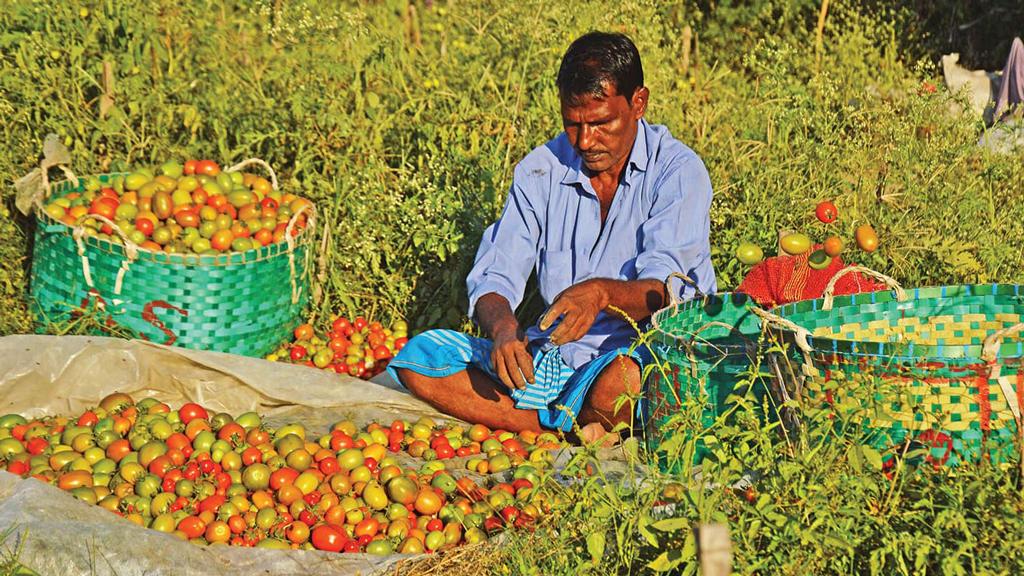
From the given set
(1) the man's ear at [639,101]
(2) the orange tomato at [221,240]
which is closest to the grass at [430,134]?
(2) the orange tomato at [221,240]

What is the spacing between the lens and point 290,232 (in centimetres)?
485

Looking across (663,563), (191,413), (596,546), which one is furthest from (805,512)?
(191,413)

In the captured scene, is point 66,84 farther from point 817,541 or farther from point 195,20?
point 817,541

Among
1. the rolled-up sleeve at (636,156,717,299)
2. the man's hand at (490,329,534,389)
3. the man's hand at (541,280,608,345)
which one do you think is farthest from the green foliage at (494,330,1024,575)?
the rolled-up sleeve at (636,156,717,299)

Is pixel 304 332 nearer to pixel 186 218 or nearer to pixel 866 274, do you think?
pixel 186 218

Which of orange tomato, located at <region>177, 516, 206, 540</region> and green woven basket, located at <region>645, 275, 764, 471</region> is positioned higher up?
green woven basket, located at <region>645, 275, 764, 471</region>

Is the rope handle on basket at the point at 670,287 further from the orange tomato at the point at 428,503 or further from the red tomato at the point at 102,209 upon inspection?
the red tomato at the point at 102,209

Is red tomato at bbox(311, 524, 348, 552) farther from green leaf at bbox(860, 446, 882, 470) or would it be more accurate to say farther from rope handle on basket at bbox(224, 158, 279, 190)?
rope handle on basket at bbox(224, 158, 279, 190)

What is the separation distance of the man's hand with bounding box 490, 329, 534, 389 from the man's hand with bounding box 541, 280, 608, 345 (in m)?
0.18

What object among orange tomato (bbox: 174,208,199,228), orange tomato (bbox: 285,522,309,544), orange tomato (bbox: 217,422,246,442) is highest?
orange tomato (bbox: 174,208,199,228)

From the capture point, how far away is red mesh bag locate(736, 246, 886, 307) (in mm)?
3994

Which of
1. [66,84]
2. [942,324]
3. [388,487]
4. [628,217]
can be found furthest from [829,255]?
[66,84]

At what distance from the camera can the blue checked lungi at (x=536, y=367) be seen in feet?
12.8

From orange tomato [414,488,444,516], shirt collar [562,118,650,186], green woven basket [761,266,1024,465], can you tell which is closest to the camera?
green woven basket [761,266,1024,465]
